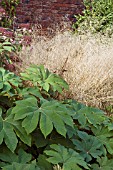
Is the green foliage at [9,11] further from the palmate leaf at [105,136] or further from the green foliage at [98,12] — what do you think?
the palmate leaf at [105,136]

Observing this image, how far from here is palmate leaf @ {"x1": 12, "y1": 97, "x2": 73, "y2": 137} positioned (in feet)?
7.27

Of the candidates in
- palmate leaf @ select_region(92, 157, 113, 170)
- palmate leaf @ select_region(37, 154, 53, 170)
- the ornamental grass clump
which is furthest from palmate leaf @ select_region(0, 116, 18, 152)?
the ornamental grass clump

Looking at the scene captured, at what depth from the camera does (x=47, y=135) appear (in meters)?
2.38

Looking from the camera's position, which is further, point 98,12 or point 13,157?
point 98,12

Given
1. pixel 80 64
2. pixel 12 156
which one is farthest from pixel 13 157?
pixel 80 64

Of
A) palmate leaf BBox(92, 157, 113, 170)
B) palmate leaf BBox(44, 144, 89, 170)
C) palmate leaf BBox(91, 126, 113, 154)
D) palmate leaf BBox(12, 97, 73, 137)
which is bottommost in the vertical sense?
palmate leaf BBox(92, 157, 113, 170)

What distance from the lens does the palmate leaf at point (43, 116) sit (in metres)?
2.21

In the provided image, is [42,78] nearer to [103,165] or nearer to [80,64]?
[103,165]

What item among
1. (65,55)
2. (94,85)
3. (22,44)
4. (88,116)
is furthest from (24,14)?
(88,116)

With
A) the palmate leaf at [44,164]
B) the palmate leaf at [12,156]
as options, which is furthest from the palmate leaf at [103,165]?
the palmate leaf at [12,156]

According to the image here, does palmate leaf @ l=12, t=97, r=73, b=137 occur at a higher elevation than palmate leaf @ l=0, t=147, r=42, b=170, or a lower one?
Result: higher

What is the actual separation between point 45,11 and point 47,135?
6.01 meters

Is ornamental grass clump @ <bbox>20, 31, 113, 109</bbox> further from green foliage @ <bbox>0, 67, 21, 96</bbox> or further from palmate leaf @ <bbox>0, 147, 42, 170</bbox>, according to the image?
palmate leaf @ <bbox>0, 147, 42, 170</bbox>

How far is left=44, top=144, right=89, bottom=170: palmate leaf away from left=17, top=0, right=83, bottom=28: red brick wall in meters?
5.80
